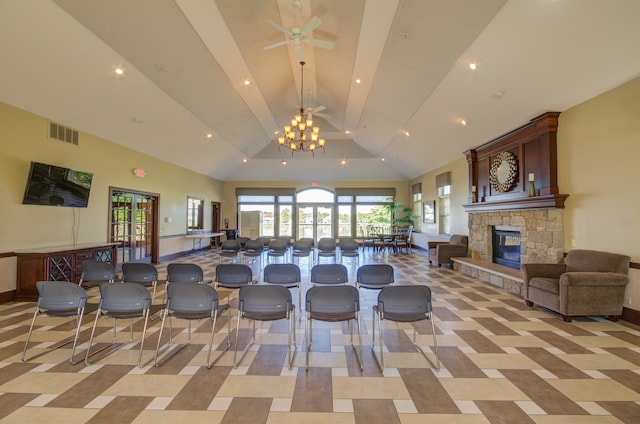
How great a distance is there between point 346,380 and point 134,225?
760 centimetres

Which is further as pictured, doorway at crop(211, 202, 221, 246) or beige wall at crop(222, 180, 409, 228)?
beige wall at crop(222, 180, 409, 228)

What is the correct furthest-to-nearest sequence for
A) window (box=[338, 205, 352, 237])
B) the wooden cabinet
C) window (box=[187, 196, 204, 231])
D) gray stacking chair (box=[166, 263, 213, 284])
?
Answer: window (box=[338, 205, 352, 237]) → window (box=[187, 196, 204, 231]) → the wooden cabinet → gray stacking chair (box=[166, 263, 213, 284])

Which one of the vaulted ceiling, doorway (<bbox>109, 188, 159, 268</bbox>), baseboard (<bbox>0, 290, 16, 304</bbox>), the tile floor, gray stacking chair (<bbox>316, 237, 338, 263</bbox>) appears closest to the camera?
the tile floor

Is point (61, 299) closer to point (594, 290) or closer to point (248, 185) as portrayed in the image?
point (594, 290)

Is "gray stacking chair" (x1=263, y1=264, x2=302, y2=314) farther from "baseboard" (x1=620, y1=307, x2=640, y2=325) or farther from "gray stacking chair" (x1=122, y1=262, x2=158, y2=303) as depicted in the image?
"baseboard" (x1=620, y1=307, x2=640, y2=325)

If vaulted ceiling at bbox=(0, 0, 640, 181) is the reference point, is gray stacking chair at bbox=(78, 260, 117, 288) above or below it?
below

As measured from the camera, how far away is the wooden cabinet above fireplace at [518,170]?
504 cm

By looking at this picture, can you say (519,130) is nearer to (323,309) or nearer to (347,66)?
(347,66)

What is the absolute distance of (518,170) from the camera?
5906 millimetres

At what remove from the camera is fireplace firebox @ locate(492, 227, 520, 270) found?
20.3 ft

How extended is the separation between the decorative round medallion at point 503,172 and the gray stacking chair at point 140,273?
6.94 m

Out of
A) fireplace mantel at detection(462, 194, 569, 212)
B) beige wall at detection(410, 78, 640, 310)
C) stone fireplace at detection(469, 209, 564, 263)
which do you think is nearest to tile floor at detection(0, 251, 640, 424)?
beige wall at detection(410, 78, 640, 310)

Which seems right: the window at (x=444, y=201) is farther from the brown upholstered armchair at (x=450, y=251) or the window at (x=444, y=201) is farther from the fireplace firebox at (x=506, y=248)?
the fireplace firebox at (x=506, y=248)

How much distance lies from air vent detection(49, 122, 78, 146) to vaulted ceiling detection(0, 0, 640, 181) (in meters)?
0.17
